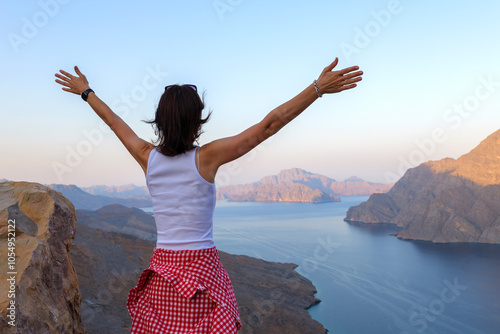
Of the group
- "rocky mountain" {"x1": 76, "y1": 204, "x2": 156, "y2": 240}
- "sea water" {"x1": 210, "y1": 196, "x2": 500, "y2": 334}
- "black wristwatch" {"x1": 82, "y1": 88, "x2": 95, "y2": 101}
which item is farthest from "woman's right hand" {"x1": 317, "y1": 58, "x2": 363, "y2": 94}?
"rocky mountain" {"x1": 76, "y1": 204, "x2": 156, "y2": 240}

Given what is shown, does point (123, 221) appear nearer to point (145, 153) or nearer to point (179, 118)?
point (145, 153)

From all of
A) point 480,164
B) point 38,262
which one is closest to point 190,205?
point 38,262

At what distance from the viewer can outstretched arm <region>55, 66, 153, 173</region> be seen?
1988 millimetres

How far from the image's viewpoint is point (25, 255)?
3.51 meters

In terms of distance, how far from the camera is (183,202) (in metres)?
1.69

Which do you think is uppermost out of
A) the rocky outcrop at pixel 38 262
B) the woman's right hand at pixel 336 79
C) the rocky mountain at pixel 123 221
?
the woman's right hand at pixel 336 79

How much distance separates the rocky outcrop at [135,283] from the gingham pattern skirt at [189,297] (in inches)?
560

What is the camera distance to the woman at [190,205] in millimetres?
1619

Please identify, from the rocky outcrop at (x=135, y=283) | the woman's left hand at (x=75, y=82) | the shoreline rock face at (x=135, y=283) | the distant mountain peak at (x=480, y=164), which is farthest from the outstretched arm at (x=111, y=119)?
the distant mountain peak at (x=480, y=164)

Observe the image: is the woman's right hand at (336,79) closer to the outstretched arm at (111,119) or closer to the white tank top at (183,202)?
the white tank top at (183,202)

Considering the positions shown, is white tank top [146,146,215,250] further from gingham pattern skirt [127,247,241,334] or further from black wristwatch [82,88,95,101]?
black wristwatch [82,88,95,101]

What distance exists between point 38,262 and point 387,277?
200ft

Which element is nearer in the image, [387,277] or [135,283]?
[135,283]

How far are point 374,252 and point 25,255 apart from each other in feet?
260
